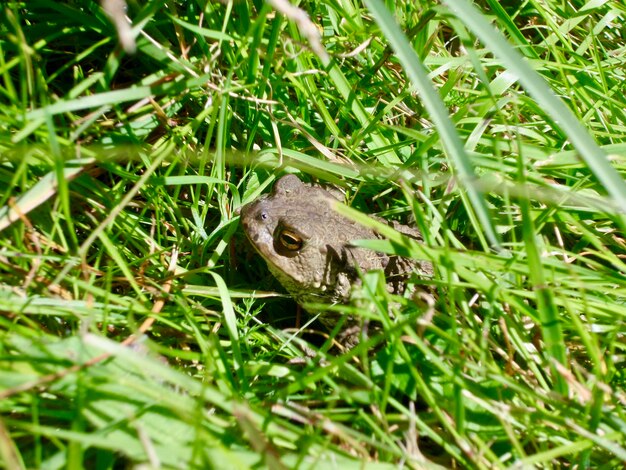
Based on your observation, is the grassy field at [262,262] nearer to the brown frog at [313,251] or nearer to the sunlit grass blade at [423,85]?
the sunlit grass blade at [423,85]

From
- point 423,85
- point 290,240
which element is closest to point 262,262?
point 290,240

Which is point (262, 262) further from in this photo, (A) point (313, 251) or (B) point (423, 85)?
(B) point (423, 85)

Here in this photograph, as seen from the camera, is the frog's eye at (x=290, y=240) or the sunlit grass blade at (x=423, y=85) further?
the frog's eye at (x=290, y=240)

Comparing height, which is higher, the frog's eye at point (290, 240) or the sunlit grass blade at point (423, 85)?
the sunlit grass blade at point (423, 85)

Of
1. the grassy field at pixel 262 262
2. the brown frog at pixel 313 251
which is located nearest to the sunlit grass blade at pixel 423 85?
the grassy field at pixel 262 262

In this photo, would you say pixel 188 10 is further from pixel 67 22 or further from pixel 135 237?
pixel 135 237

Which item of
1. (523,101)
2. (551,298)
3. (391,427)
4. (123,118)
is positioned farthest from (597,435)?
(123,118)
